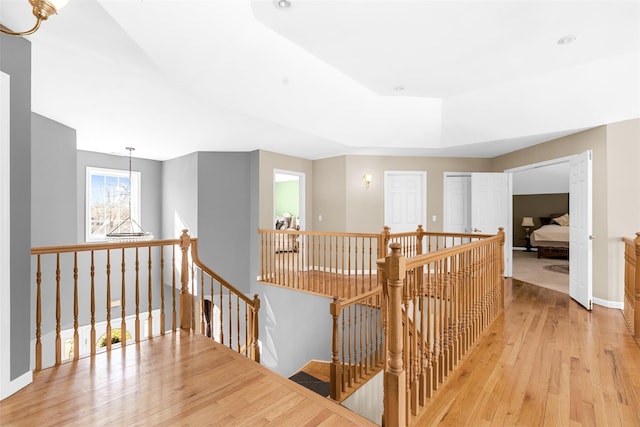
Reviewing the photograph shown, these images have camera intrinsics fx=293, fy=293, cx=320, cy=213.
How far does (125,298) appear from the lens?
14.1 feet

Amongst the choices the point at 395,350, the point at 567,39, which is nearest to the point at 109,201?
the point at 395,350

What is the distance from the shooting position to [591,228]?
12.7 ft

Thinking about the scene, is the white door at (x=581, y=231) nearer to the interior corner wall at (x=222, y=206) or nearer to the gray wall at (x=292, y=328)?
the gray wall at (x=292, y=328)

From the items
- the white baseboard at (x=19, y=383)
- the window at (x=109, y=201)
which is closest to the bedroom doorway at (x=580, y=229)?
the white baseboard at (x=19, y=383)

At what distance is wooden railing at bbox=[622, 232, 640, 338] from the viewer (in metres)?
2.89

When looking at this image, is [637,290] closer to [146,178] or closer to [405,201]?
[405,201]

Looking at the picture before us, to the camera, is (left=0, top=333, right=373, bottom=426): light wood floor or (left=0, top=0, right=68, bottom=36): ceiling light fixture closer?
(left=0, top=0, right=68, bottom=36): ceiling light fixture

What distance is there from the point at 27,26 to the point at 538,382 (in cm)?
452

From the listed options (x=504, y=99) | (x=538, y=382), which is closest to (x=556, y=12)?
(x=504, y=99)

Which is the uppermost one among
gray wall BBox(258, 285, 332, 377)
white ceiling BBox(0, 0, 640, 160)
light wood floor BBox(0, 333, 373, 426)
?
white ceiling BBox(0, 0, 640, 160)

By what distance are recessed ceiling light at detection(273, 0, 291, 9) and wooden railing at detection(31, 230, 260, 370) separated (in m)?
2.31

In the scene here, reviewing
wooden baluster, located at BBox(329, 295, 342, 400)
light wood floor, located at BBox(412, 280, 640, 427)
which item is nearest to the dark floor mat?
wooden baluster, located at BBox(329, 295, 342, 400)

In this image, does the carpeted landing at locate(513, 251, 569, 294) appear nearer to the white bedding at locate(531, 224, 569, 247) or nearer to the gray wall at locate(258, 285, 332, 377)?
the white bedding at locate(531, 224, 569, 247)

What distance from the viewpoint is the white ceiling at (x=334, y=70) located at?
2434 millimetres
